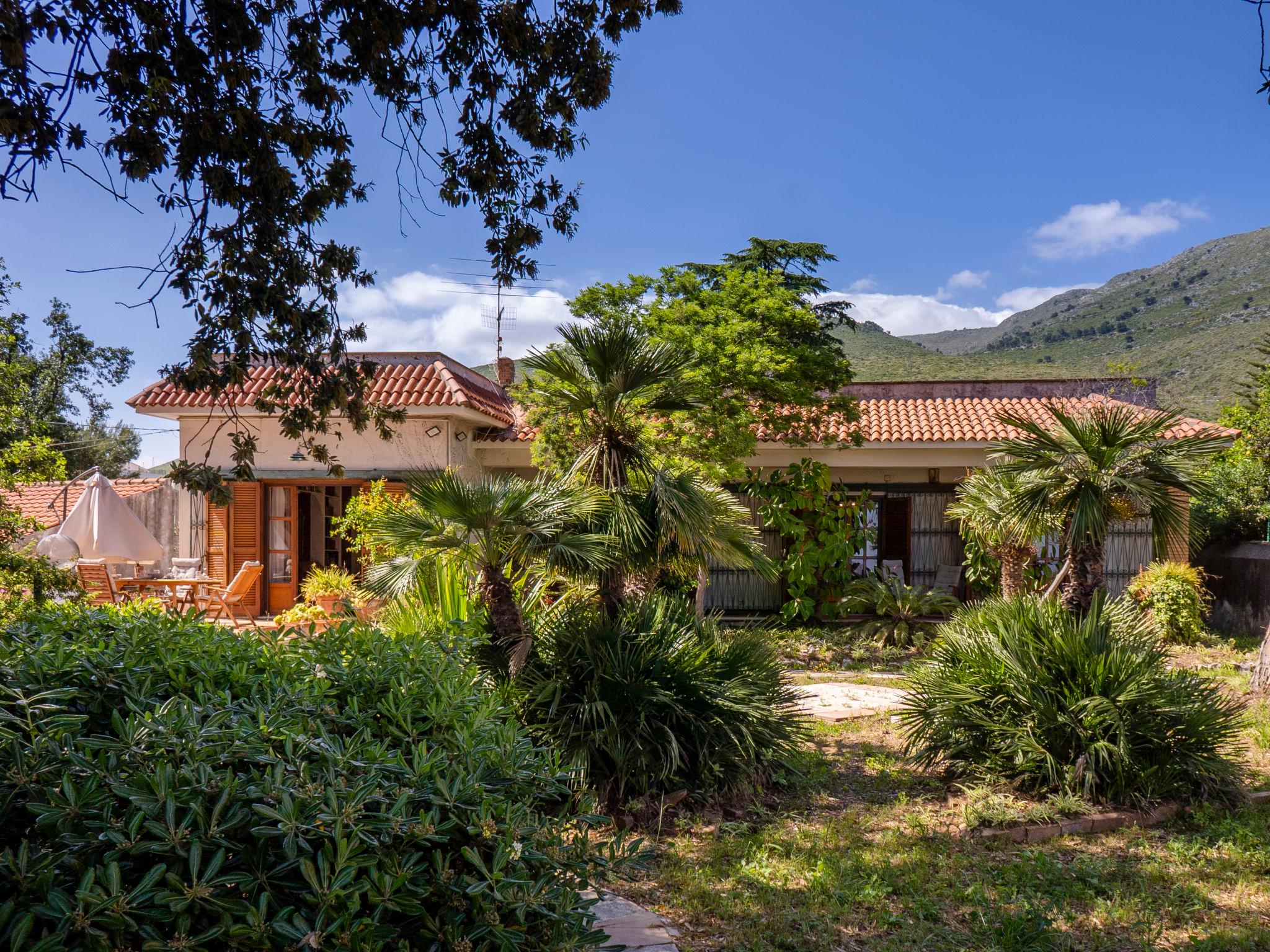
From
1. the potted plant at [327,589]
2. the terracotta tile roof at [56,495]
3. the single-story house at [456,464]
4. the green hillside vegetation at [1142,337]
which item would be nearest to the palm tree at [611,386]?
the potted plant at [327,589]

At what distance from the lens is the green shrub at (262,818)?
173 centimetres

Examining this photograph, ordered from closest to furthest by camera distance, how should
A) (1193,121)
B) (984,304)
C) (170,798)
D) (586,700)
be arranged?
1. (170,798)
2. (586,700)
3. (1193,121)
4. (984,304)

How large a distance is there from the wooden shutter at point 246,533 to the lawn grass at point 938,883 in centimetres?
1100

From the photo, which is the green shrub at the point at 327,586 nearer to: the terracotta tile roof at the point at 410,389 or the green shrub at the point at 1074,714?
the terracotta tile roof at the point at 410,389

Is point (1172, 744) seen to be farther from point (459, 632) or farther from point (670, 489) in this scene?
point (459, 632)

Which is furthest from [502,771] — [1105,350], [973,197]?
[1105,350]

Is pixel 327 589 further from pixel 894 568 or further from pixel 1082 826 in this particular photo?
pixel 1082 826

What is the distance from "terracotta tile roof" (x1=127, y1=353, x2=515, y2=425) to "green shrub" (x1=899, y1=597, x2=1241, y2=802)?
889 cm

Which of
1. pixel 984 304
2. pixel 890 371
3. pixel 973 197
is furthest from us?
pixel 984 304

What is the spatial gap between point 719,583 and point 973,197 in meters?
7.86

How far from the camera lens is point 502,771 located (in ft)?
8.01

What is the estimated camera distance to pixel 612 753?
511cm

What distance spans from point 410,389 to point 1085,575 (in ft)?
33.9

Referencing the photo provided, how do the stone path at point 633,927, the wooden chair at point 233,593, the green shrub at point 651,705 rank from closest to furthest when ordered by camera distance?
the stone path at point 633,927, the green shrub at point 651,705, the wooden chair at point 233,593
